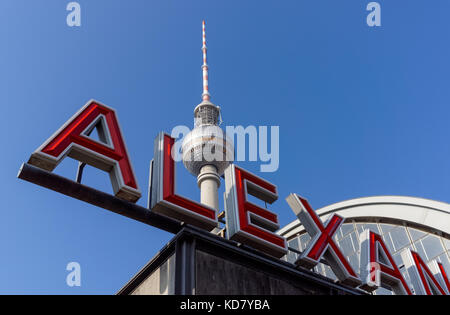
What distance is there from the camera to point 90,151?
44.4ft

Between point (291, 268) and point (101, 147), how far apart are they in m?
6.64

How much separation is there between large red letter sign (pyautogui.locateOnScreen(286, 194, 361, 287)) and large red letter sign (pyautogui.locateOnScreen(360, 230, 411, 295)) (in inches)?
35.1

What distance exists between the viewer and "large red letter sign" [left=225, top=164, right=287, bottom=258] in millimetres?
14641

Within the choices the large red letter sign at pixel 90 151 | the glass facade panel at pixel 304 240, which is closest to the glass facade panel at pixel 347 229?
the glass facade panel at pixel 304 240

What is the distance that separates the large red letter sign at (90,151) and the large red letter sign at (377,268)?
8.70 metres

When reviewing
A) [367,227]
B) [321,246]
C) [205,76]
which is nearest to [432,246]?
[367,227]

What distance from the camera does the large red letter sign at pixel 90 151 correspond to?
1276 cm

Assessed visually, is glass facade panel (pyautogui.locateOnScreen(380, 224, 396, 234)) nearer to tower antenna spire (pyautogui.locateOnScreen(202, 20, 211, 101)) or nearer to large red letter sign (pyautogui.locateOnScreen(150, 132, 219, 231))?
large red letter sign (pyautogui.locateOnScreen(150, 132, 219, 231))

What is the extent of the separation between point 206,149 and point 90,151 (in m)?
54.6

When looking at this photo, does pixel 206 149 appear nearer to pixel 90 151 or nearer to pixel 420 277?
pixel 420 277

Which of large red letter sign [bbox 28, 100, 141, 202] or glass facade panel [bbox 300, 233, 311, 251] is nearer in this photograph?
large red letter sign [bbox 28, 100, 141, 202]

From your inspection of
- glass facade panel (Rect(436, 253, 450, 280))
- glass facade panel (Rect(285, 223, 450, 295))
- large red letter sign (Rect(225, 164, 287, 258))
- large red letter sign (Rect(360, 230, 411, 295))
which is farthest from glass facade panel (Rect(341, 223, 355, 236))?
large red letter sign (Rect(225, 164, 287, 258))
